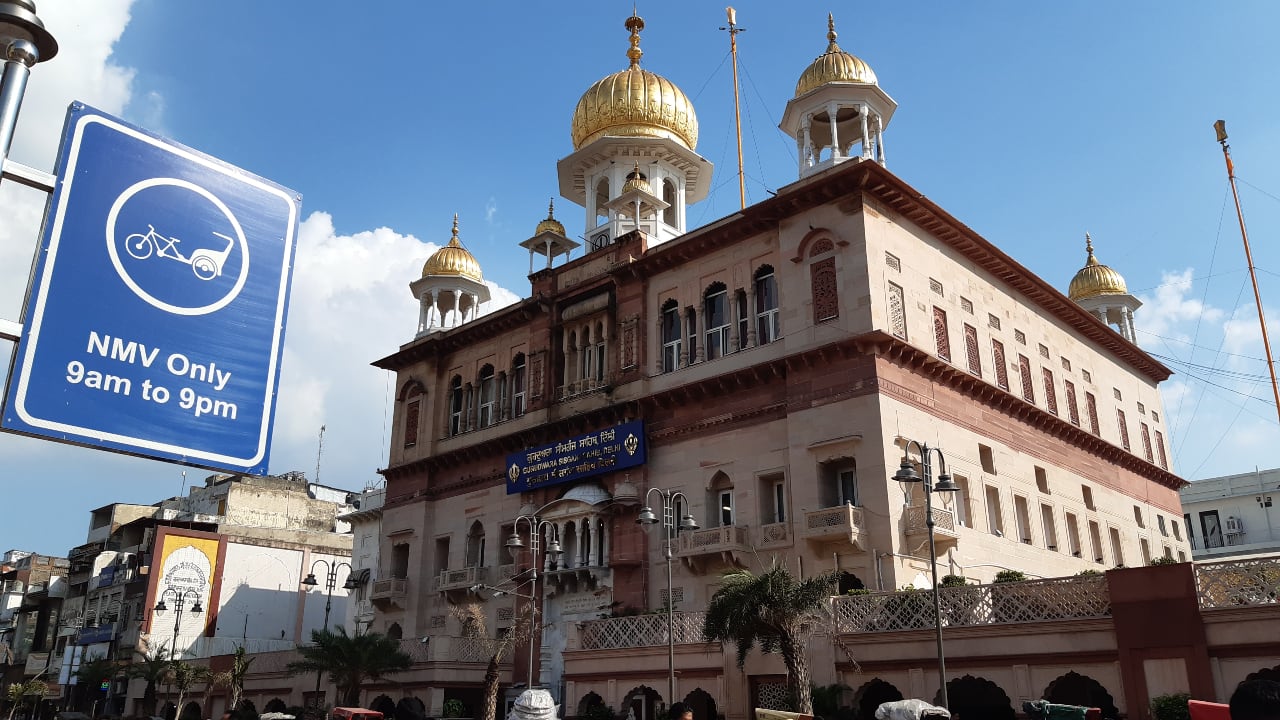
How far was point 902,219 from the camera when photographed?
30.7 m

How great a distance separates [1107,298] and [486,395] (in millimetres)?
28003

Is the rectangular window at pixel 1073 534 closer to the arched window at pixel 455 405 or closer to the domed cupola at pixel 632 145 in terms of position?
the domed cupola at pixel 632 145

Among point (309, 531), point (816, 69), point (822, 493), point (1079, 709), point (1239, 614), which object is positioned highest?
point (816, 69)

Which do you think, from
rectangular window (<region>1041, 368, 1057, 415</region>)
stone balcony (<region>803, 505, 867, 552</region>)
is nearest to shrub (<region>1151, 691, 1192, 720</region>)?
stone balcony (<region>803, 505, 867, 552</region>)

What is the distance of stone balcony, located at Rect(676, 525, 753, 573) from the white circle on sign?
2156 cm

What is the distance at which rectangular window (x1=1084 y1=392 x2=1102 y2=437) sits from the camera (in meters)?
38.6

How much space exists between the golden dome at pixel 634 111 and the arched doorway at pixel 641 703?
2289cm

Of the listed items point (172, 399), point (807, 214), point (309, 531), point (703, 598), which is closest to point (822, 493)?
point (703, 598)

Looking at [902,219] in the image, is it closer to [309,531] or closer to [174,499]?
[309,531]

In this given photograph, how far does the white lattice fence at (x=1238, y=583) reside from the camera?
58.6 feet

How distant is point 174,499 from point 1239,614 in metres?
68.7

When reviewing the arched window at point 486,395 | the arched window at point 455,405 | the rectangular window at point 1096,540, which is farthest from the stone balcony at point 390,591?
the rectangular window at point 1096,540

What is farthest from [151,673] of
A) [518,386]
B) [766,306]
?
[766,306]

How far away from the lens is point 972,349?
32.2 metres
